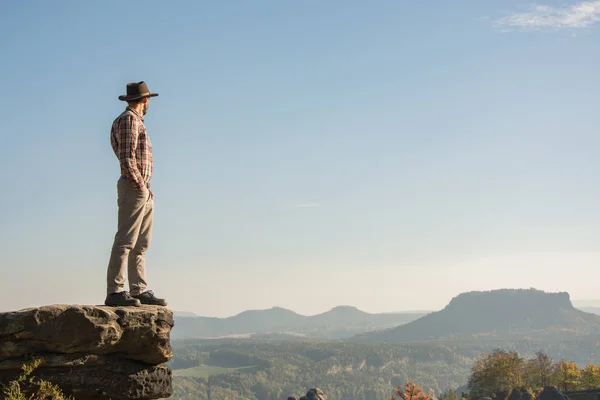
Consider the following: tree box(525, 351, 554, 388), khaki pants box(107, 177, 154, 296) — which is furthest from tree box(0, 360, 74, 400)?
tree box(525, 351, 554, 388)

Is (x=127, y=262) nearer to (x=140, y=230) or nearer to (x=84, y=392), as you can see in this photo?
(x=140, y=230)

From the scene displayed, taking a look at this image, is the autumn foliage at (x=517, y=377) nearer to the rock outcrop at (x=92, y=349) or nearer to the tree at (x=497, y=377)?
the tree at (x=497, y=377)

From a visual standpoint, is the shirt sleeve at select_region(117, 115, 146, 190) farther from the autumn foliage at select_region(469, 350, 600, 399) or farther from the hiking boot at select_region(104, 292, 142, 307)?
the autumn foliage at select_region(469, 350, 600, 399)

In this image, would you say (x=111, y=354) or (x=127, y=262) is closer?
(x=111, y=354)

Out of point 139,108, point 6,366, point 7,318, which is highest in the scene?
point 139,108

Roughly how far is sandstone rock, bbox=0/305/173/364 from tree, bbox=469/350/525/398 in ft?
266

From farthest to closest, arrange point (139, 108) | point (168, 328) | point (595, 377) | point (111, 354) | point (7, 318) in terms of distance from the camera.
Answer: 1. point (595, 377)
2. point (139, 108)
3. point (168, 328)
4. point (111, 354)
5. point (7, 318)

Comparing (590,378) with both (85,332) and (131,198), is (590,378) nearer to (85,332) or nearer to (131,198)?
(131,198)

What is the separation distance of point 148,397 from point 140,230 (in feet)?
8.36

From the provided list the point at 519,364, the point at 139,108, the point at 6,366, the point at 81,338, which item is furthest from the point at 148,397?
the point at 519,364

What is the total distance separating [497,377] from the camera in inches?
3302

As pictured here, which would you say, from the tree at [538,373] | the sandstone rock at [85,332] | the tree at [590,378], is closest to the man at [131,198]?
the sandstone rock at [85,332]

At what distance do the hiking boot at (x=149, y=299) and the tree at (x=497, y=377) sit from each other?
80523mm

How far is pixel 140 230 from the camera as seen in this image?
9.37 meters
